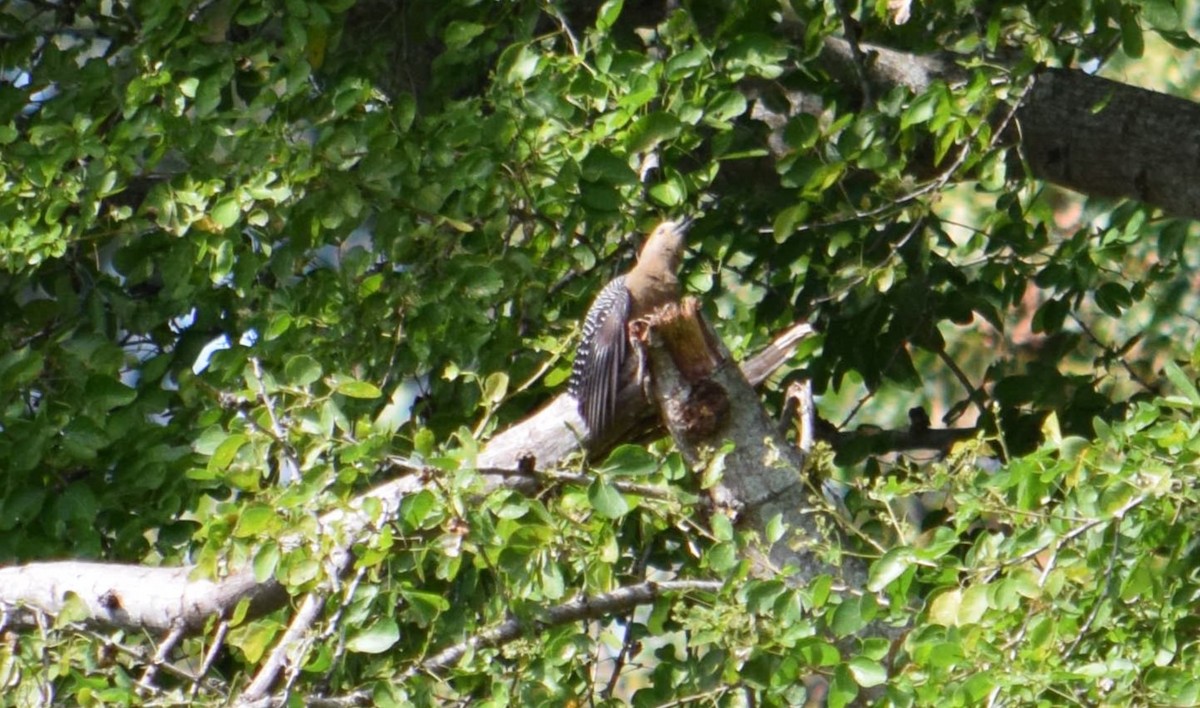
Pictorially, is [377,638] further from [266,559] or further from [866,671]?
[866,671]

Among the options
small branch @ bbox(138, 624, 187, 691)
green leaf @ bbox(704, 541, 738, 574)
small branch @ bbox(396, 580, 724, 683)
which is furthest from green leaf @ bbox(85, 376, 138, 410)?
green leaf @ bbox(704, 541, 738, 574)

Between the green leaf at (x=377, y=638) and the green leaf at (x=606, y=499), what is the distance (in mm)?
305

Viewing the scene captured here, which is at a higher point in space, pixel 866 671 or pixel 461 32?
pixel 461 32

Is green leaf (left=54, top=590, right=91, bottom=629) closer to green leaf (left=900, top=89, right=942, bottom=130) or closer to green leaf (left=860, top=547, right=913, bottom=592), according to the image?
green leaf (left=860, top=547, right=913, bottom=592)

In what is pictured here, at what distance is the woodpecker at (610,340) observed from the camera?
2.54 m

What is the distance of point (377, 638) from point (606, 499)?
346mm

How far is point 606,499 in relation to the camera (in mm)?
2143

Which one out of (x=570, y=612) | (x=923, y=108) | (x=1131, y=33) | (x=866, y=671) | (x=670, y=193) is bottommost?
(x=570, y=612)

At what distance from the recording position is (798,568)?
7.64 ft

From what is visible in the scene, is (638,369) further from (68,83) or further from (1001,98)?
(68,83)

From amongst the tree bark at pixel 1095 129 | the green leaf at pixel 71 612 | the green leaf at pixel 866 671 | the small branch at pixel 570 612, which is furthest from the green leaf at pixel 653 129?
the green leaf at pixel 71 612

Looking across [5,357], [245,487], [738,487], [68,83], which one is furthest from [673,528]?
[68,83]

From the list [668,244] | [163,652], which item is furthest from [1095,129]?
[163,652]

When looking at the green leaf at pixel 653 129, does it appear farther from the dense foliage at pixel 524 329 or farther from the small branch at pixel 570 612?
the small branch at pixel 570 612
